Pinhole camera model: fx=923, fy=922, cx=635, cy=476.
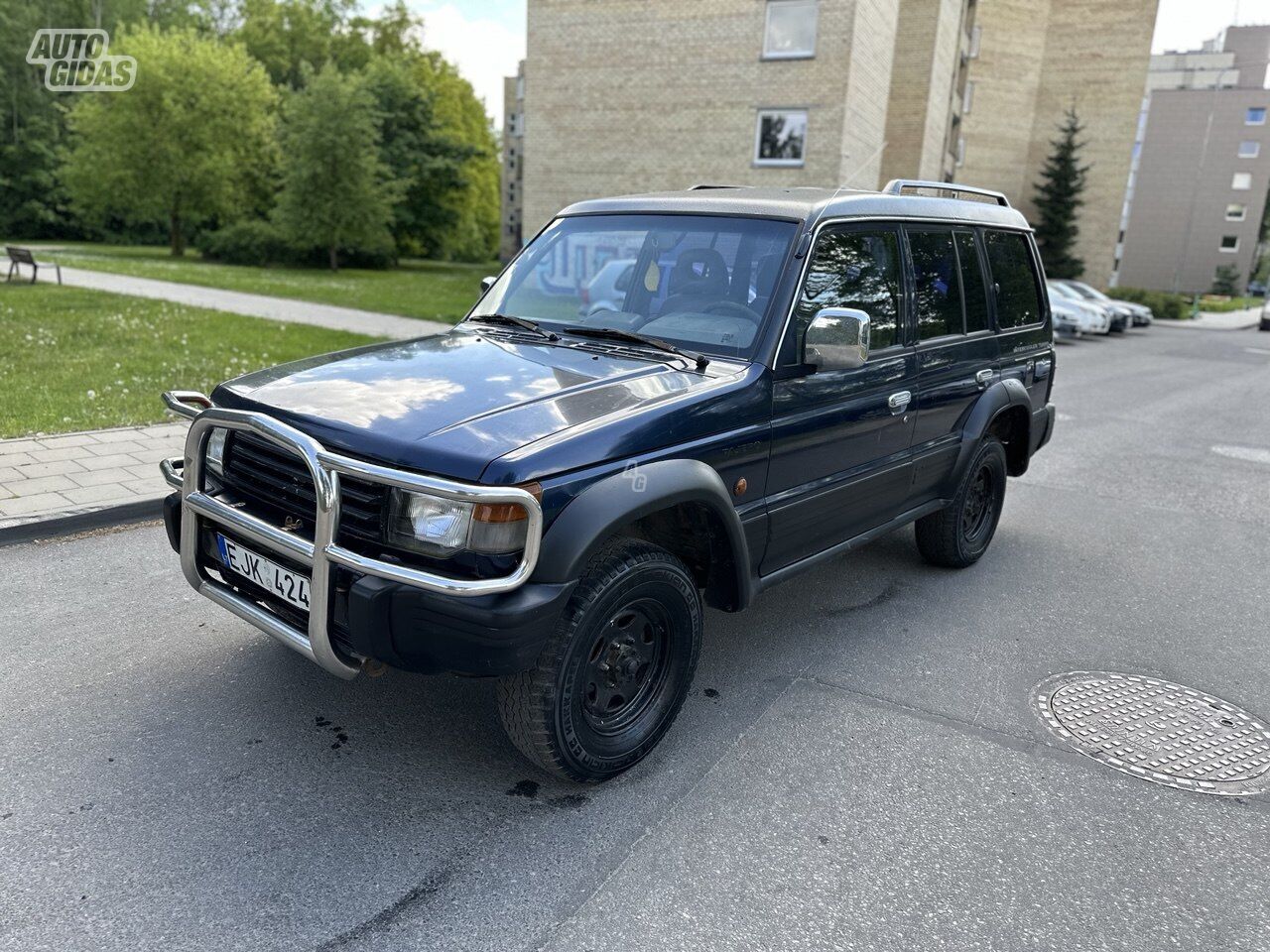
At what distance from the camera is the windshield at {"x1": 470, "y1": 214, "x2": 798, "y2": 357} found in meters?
3.85

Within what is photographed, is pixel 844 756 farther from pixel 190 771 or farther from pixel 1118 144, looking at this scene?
pixel 1118 144

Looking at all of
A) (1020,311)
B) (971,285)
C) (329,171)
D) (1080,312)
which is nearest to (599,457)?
(971,285)

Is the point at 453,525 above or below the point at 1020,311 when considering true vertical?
below

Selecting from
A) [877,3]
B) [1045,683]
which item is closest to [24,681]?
[1045,683]

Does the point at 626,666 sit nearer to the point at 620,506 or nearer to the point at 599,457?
the point at 620,506

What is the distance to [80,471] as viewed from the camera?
20.9ft

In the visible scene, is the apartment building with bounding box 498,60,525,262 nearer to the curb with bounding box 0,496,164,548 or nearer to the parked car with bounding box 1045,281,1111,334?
the parked car with bounding box 1045,281,1111,334

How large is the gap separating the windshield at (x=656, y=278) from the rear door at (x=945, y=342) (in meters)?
1.11

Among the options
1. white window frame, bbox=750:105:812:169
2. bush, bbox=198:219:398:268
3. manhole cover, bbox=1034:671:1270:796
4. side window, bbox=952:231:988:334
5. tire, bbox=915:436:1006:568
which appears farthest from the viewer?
bush, bbox=198:219:398:268

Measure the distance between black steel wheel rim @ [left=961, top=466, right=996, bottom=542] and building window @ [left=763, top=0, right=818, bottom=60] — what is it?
2104 cm

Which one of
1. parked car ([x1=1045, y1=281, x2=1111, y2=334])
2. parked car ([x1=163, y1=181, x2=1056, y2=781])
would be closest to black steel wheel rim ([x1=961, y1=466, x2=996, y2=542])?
parked car ([x1=163, y1=181, x2=1056, y2=781])

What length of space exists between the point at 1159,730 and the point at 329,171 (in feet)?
131

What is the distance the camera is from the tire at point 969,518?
213 inches

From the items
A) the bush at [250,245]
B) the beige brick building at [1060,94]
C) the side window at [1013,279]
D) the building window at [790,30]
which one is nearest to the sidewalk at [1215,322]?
the beige brick building at [1060,94]
